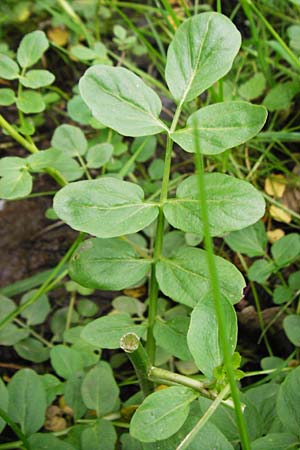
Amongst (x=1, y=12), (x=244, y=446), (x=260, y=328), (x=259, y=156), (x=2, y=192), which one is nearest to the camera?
(x=244, y=446)

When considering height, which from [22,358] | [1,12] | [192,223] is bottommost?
[22,358]

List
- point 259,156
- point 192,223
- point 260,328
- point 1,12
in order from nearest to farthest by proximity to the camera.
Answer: point 192,223, point 260,328, point 259,156, point 1,12

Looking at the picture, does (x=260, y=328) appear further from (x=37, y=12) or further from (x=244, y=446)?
(x=37, y=12)

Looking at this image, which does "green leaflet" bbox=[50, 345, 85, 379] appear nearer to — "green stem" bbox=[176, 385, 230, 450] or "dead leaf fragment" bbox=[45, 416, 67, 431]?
"dead leaf fragment" bbox=[45, 416, 67, 431]

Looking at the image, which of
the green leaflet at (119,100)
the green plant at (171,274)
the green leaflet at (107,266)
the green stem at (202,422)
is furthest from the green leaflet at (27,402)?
the green leaflet at (119,100)

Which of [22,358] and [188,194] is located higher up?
[188,194]

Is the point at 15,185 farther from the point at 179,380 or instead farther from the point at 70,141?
the point at 179,380

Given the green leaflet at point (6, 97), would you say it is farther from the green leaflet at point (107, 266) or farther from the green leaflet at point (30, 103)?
the green leaflet at point (107, 266)

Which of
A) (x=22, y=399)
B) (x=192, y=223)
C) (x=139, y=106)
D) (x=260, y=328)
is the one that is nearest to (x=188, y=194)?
(x=192, y=223)

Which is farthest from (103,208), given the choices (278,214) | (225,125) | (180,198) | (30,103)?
(278,214)
